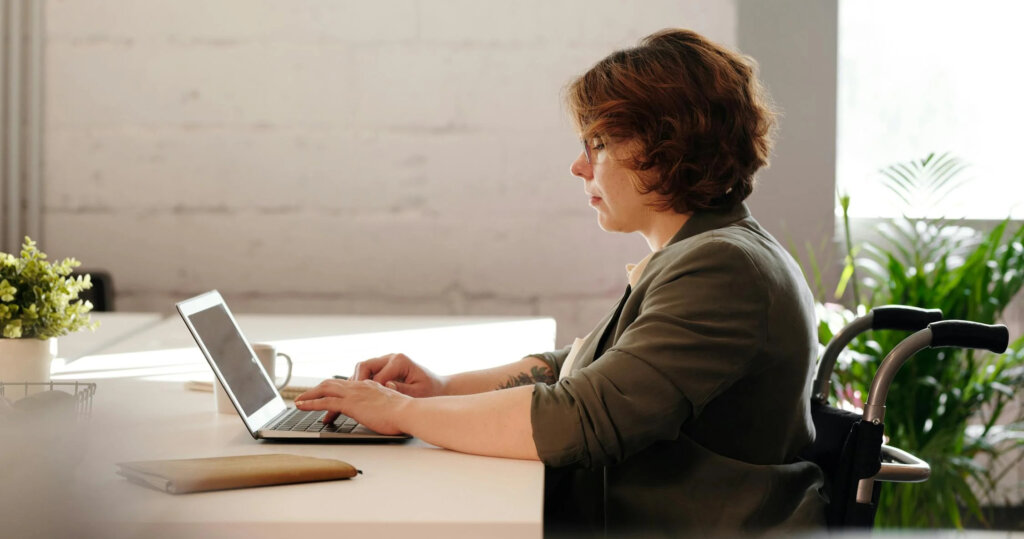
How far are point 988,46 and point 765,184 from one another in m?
0.88

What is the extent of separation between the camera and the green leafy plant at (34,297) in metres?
1.45

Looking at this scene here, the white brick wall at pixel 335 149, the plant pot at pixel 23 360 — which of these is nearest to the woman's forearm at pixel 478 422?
the plant pot at pixel 23 360

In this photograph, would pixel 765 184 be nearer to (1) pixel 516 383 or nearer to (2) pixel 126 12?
(1) pixel 516 383

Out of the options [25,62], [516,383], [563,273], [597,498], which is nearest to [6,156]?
[25,62]

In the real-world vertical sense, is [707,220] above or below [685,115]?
below

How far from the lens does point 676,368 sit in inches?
48.1

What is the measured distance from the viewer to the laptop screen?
1.38 meters

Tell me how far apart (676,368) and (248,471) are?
498 millimetres

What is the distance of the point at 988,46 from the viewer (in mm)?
3303

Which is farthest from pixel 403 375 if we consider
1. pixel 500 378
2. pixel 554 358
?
pixel 554 358

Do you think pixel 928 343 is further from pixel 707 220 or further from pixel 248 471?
pixel 248 471

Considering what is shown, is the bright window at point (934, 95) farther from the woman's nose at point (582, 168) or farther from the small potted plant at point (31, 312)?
the small potted plant at point (31, 312)

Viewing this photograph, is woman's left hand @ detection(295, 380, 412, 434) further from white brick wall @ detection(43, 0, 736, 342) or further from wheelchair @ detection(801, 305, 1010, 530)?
white brick wall @ detection(43, 0, 736, 342)

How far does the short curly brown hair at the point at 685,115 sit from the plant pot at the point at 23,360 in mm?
868
